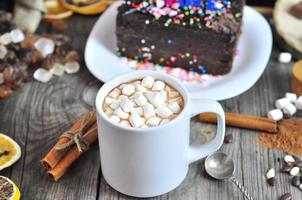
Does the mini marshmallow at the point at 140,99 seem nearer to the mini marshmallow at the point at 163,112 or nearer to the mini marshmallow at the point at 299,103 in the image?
the mini marshmallow at the point at 163,112

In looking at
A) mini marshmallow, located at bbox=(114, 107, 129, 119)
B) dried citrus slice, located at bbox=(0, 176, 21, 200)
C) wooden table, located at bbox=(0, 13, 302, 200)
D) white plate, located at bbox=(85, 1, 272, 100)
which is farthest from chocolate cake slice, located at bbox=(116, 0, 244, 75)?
dried citrus slice, located at bbox=(0, 176, 21, 200)

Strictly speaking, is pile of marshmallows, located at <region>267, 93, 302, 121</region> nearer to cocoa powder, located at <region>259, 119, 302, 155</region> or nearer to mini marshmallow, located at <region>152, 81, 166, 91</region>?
cocoa powder, located at <region>259, 119, 302, 155</region>

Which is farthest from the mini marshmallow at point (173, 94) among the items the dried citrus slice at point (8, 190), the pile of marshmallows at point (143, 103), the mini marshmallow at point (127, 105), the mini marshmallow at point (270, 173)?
the dried citrus slice at point (8, 190)

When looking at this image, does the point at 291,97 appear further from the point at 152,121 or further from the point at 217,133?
the point at 152,121

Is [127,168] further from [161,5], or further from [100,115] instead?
[161,5]

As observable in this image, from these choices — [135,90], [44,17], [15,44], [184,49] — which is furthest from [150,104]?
[44,17]
